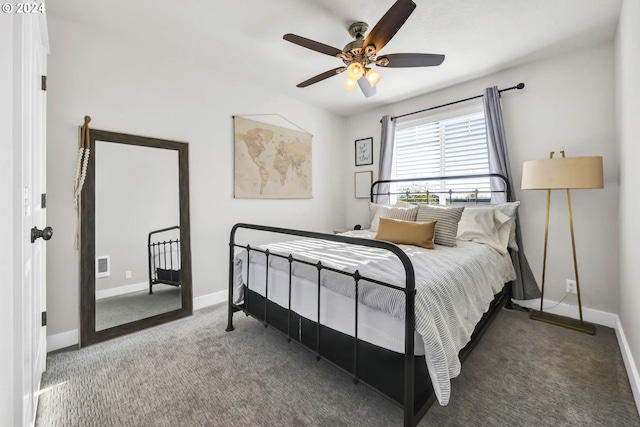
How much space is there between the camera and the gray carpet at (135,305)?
2.31m

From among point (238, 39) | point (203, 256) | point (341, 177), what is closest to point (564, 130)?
point (341, 177)

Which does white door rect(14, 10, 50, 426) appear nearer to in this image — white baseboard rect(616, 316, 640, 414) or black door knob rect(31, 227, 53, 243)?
black door knob rect(31, 227, 53, 243)

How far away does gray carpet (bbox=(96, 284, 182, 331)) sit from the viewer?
7.58 ft

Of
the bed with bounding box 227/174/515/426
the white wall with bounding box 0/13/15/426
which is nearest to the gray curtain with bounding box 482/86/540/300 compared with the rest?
the bed with bounding box 227/174/515/426

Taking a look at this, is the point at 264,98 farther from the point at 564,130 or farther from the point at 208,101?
the point at 564,130

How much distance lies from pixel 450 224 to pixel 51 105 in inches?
136

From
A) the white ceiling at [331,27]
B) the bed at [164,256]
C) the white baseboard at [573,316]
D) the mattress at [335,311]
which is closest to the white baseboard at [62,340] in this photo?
the white baseboard at [573,316]

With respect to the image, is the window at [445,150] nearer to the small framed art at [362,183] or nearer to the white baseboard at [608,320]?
the small framed art at [362,183]

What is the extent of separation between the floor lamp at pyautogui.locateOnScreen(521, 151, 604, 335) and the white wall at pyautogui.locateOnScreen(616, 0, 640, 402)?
175mm

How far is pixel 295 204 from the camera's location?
3.91 m

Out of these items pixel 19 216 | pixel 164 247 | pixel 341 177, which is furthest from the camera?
pixel 341 177

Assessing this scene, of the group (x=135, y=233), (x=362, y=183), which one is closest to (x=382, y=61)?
(x=362, y=183)

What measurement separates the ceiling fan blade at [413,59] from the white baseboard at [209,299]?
9.28 ft

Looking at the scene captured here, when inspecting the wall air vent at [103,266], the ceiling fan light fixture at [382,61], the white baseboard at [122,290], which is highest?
the ceiling fan light fixture at [382,61]
